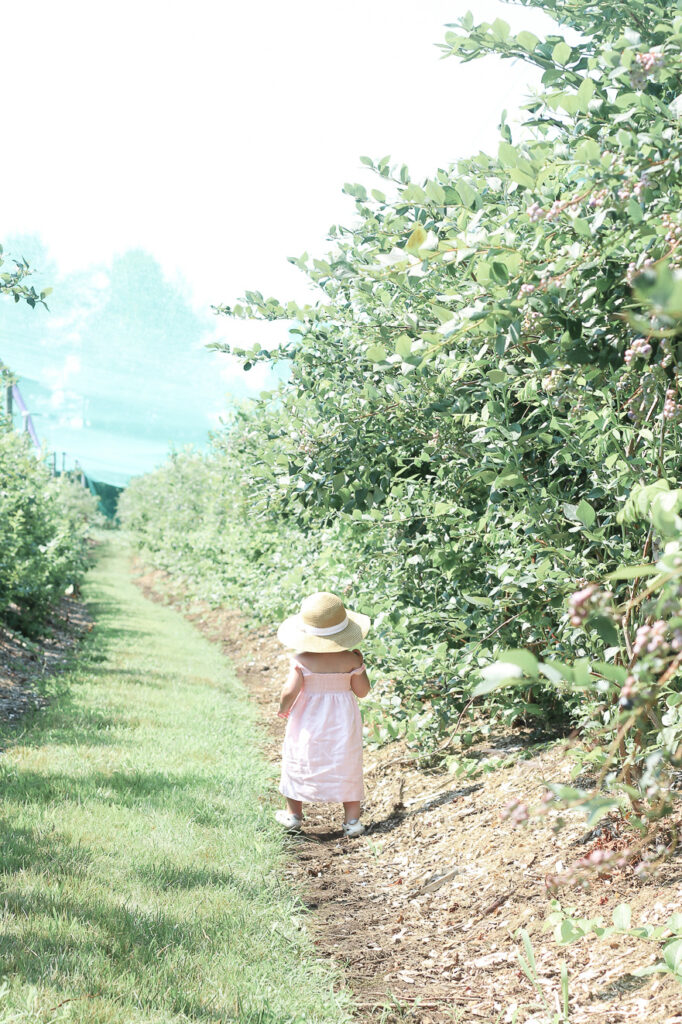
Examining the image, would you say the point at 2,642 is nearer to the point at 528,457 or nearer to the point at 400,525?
the point at 400,525

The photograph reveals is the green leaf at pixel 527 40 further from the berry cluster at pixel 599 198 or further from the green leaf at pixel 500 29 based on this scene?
the berry cluster at pixel 599 198

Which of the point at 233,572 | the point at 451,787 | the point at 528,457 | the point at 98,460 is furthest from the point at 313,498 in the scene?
the point at 98,460

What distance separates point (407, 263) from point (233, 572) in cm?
1149

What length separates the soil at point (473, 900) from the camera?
2.64 meters

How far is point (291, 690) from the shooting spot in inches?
186

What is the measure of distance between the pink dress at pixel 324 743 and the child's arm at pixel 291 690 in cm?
3

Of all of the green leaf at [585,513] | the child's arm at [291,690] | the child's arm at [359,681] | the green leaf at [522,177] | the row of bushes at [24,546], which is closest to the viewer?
the green leaf at [522,177]

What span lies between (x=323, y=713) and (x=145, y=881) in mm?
1494

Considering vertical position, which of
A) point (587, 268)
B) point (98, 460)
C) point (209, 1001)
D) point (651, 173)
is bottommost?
point (209, 1001)

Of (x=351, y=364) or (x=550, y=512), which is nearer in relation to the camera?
(x=550, y=512)

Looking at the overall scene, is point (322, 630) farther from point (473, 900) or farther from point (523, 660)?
point (523, 660)

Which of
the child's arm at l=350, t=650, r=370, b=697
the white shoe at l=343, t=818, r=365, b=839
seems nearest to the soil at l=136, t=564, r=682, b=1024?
the white shoe at l=343, t=818, r=365, b=839

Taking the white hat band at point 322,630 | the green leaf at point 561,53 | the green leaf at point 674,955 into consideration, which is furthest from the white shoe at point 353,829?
the green leaf at point 561,53

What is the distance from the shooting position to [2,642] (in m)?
9.15
